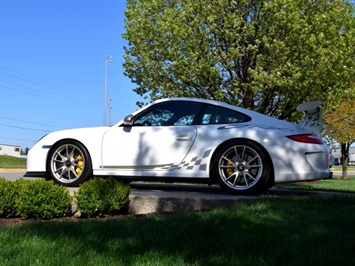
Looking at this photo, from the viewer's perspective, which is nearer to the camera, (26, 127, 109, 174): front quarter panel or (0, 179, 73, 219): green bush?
(0, 179, 73, 219): green bush

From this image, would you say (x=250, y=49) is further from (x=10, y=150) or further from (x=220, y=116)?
(x=10, y=150)

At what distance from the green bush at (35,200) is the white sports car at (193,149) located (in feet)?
3.96

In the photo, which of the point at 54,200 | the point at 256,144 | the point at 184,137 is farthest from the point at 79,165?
the point at 256,144

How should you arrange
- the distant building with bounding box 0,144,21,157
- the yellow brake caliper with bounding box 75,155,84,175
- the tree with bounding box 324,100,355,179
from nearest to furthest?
the yellow brake caliper with bounding box 75,155,84,175
the tree with bounding box 324,100,355,179
the distant building with bounding box 0,144,21,157

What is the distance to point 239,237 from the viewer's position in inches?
135

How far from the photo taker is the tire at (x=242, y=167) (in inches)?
221

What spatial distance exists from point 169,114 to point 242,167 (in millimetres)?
1380

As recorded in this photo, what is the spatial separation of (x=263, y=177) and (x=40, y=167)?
330 centimetres

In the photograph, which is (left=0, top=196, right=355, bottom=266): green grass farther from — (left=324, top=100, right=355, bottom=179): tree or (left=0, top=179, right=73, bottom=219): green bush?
(left=324, top=100, right=355, bottom=179): tree

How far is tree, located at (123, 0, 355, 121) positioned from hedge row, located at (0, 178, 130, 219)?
8.95m

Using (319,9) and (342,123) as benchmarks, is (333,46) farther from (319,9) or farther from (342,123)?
(342,123)

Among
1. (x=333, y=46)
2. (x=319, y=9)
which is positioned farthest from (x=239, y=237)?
(x=319, y=9)

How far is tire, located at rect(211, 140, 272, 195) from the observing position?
5.62 metres

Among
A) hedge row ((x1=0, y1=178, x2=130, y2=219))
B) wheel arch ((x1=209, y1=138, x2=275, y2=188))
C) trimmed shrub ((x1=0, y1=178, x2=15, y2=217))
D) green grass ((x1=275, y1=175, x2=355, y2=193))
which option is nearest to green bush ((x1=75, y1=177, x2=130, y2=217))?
hedge row ((x1=0, y1=178, x2=130, y2=219))
